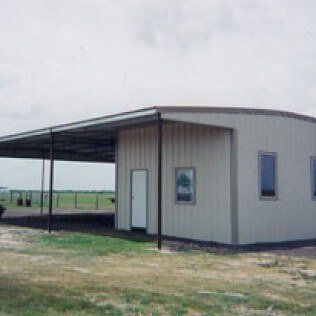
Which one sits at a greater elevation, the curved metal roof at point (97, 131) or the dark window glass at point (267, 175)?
the curved metal roof at point (97, 131)

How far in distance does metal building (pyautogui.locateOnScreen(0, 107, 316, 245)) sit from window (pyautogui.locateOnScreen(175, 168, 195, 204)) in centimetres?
3

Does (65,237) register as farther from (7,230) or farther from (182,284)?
(182,284)

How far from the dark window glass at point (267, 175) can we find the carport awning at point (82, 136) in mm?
3563

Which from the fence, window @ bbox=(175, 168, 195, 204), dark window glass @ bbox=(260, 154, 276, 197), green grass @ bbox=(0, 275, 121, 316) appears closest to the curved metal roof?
dark window glass @ bbox=(260, 154, 276, 197)

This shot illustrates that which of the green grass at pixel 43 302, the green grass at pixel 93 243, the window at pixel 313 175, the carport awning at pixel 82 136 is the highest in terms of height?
the carport awning at pixel 82 136

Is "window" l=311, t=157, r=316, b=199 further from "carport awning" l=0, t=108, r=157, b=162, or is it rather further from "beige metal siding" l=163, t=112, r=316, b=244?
"carport awning" l=0, t=108, r=157, b=162

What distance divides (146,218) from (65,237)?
9.48 ft

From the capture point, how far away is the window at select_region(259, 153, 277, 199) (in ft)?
53.8

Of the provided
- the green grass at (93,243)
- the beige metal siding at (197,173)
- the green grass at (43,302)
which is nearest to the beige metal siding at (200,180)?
the beige metal siding at (197,173)

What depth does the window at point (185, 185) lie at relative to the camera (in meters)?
17.0

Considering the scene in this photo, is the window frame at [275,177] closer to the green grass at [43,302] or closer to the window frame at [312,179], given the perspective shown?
the window frame at [312,179]

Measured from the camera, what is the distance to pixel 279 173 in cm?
1681

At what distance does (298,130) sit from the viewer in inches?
687

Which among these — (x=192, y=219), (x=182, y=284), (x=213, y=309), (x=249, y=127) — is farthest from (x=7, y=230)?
(x=213, y=309)
